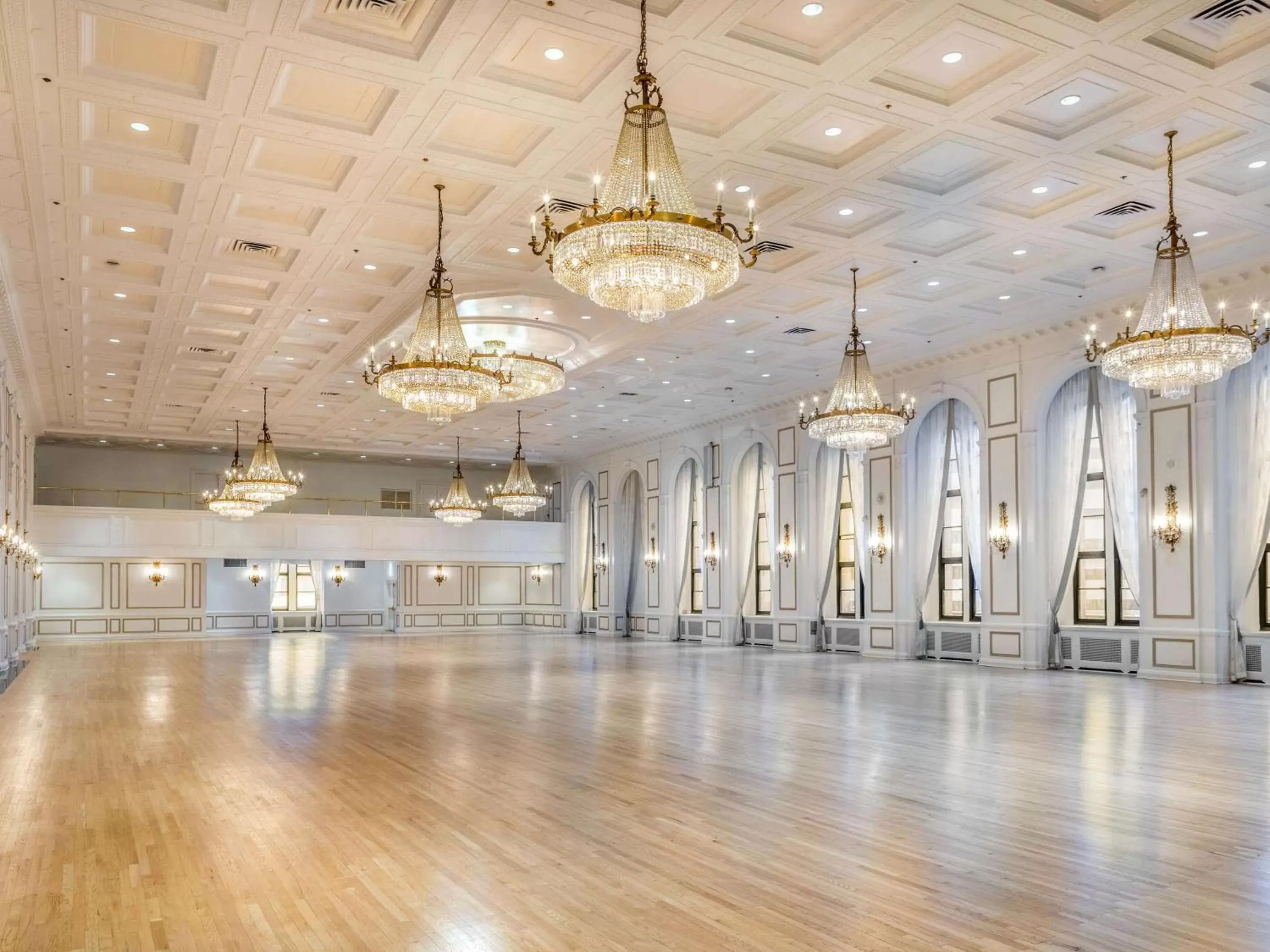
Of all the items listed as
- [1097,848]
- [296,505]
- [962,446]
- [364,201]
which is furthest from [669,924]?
[296,505]

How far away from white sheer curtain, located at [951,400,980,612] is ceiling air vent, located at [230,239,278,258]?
10842 mm

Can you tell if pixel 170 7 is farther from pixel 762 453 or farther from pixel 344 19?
pixel 762 453

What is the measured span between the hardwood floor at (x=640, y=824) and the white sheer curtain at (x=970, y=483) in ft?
17.4

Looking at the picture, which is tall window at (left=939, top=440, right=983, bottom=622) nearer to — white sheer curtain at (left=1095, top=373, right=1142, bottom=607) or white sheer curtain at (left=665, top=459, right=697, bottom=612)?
white sheer curtain at (left=1095, top=373, right=1142, bottom=607)

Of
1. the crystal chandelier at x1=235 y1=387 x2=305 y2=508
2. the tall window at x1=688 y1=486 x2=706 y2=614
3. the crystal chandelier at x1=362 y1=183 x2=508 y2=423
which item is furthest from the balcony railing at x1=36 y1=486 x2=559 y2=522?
the crystal chandelier at x1=362 y1=183 x2=508 y2=423

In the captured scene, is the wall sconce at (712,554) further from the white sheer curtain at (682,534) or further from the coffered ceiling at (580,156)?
the coffered ceiling at (580,156)

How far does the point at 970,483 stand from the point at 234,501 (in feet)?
48.8

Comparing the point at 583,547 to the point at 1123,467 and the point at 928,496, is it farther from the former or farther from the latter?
the point at 1123,467

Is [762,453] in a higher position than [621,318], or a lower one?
lower

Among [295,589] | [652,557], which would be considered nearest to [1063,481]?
[652,557]

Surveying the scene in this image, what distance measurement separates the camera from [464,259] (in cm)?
1145

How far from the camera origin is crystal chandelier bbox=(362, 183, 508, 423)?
1017 cm

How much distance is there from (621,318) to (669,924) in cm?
1127

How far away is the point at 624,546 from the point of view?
26516 mm
